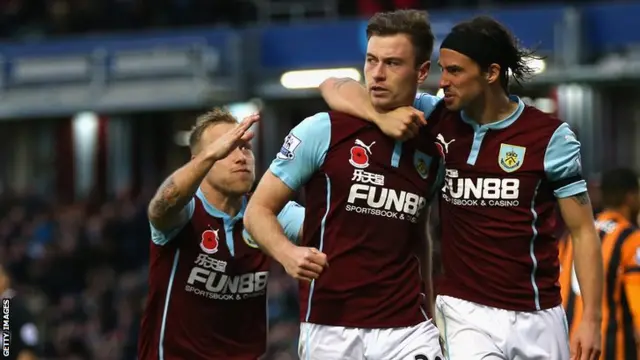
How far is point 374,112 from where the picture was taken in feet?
20.1

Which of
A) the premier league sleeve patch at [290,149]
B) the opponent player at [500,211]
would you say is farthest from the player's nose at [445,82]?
the premier league sleeve patch at [290,149]

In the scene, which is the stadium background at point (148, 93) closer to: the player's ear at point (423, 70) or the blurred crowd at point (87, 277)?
the blurred crowd at point (87, 277)

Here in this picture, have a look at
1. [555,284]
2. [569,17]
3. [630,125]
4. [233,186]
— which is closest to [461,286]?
[555,284]

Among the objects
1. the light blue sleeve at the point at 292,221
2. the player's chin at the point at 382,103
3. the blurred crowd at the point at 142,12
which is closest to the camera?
the player's chin at the point at 382,103

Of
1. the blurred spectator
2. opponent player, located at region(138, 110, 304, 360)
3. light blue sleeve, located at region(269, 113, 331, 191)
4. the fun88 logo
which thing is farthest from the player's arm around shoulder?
the blurred spectator

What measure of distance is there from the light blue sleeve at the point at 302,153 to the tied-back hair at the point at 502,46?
799 millimetres

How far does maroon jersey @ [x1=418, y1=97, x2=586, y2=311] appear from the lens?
249 inches

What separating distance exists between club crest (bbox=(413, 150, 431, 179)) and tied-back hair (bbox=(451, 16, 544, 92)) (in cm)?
48

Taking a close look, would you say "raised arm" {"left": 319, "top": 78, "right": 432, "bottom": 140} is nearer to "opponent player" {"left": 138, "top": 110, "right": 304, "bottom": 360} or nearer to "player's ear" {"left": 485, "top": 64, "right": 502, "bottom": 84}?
"player's ear" {"left": 485, "top": 64, "right": 502, "bottom": 84}

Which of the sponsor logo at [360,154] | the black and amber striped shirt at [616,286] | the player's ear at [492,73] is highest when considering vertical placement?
the player's ear at [492,73]

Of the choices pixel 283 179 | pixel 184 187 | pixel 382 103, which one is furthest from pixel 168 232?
pixel 382 103

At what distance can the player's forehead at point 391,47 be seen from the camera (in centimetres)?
605

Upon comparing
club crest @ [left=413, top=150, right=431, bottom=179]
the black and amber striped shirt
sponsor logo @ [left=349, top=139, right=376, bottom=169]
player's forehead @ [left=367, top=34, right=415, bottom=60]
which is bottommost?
the black and amber striped shirt

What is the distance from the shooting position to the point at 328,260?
6.03 meters
